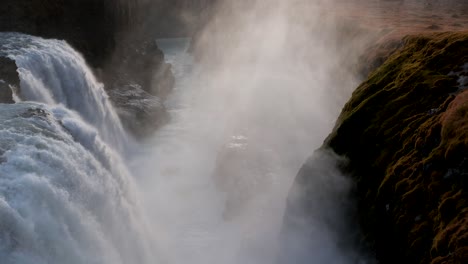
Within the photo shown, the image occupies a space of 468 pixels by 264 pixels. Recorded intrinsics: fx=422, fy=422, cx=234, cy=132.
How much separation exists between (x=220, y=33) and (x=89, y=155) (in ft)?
314

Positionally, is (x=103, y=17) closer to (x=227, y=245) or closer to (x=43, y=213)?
(x=227, y=245)

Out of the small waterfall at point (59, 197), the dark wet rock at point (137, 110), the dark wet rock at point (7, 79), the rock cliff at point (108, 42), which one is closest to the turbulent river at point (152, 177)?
the small waterfall at point (59, 197)

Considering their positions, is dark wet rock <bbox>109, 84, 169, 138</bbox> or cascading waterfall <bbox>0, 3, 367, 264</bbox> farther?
dark wet rock <bbox>109, 84, 169, 138</bbox>

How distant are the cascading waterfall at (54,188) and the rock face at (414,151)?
417 inches

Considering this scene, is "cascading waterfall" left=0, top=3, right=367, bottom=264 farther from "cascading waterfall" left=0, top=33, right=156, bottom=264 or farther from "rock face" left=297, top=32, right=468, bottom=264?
"rock face" left=297, top=32, right=468, bottom=264

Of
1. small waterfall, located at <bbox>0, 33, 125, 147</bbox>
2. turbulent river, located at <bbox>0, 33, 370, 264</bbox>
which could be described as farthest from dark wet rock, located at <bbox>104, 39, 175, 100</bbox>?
small waterfall, located at <bbox>0, 33, 125, 147</bbox>

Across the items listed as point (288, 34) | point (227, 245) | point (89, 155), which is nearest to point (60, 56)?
point (89, 155)

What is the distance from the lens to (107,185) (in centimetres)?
2008

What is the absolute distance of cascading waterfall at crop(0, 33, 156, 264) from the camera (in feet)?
41.0

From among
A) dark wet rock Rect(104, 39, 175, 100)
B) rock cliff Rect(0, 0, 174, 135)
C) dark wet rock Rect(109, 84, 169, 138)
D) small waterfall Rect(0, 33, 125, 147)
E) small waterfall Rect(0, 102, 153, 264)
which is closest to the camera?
small waterfall Rect(0, 102, 153, 264)

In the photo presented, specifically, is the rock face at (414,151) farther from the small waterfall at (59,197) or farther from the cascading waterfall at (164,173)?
the small waterfall at (59,197)

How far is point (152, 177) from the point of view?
37.4 metres

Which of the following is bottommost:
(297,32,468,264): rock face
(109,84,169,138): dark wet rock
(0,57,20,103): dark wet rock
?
(109,84,169,138): dark wet rock

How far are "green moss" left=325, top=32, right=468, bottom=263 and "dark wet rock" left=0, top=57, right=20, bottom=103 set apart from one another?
56.1 feet
